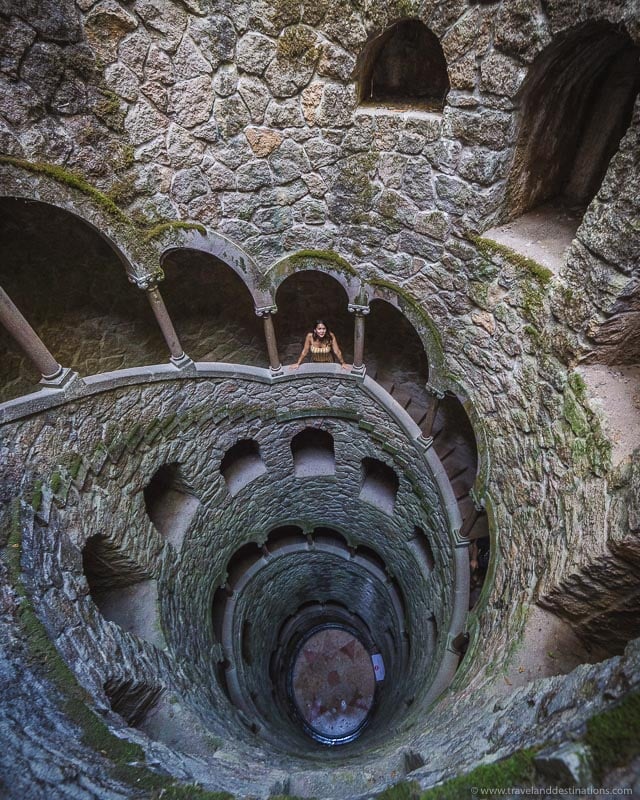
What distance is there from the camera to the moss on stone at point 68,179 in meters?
4.39

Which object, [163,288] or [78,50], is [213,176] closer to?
[78,50]

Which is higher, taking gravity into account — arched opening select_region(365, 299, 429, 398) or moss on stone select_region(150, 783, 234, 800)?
arched opening select_region(365, 299, 429, 398)

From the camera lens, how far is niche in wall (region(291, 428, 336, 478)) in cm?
1045

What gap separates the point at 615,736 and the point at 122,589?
682 cm

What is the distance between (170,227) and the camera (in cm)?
573

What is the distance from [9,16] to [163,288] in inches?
162

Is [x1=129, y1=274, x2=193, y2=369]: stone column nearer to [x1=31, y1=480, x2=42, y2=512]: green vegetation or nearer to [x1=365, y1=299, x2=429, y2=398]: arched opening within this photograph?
[x1=31, y1=480, x2=42, y2=512]: green vegetation

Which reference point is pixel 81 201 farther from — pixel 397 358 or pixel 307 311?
pixel 397 358

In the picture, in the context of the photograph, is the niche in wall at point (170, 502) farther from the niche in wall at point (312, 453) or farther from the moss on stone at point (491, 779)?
the moss on stone at point (491, 779)

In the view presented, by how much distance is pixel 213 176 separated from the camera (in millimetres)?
5594

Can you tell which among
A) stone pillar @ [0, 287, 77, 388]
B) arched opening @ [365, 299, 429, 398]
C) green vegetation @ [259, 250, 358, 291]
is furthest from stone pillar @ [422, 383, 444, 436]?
stone pillar @ [0, 287, 77, 388]

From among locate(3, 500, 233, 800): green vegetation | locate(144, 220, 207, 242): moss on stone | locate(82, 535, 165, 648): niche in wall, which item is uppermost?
locate(144, 220, 207, 242): moss on stone

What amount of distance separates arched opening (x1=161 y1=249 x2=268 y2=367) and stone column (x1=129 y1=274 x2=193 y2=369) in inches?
49.4

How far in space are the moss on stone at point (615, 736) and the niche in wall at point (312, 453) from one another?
331 inches
